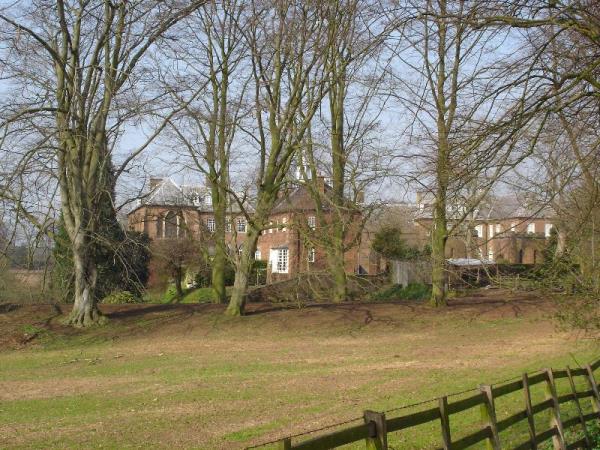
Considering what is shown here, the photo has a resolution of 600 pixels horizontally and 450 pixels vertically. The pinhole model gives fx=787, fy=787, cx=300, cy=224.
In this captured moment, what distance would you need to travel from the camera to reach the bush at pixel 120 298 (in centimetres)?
3966

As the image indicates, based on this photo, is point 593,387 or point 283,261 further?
point 283,261

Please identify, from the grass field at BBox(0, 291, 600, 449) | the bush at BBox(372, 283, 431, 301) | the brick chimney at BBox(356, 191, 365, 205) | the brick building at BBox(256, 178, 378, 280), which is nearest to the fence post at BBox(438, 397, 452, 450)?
the grass field at BBox(0, 291, 600, 449)

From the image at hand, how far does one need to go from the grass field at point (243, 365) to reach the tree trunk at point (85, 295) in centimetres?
65

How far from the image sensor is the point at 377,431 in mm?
6289

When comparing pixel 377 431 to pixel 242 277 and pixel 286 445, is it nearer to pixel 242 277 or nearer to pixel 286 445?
pixel 286 445

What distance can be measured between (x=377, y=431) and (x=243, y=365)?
1439cm

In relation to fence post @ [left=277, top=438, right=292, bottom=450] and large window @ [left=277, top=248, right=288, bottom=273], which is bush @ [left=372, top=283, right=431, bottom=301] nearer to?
large window @ [left=277, top=248, right=288, bottom=273]

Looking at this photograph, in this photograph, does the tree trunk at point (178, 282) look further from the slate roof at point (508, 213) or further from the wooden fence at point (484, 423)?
the wooden fence at point (484, 423)

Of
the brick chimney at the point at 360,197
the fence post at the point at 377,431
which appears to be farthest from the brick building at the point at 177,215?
the fence post at the point at 377,431

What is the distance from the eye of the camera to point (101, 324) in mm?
27281

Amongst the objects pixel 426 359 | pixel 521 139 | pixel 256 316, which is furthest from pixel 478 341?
pixel 521 139

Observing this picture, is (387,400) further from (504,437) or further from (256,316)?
(256,316)

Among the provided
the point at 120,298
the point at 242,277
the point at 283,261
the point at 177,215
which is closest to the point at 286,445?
the point at 242,277

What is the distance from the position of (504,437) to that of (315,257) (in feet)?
108
